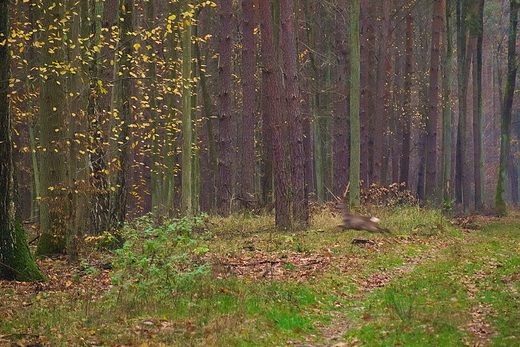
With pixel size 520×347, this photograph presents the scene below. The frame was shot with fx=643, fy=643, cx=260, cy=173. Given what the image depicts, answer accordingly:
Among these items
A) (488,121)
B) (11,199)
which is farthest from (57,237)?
(488,121)

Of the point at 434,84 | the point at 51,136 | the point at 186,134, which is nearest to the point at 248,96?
the point at 186,134

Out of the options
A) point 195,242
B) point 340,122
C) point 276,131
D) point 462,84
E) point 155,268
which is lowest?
point 155,268

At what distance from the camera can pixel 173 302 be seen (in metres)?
10.1

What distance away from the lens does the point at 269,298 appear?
10641 millimetres

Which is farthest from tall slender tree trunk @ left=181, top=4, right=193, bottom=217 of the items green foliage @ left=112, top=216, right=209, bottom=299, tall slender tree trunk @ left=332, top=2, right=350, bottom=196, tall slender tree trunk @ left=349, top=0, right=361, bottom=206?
tall slender tree trunk @ left=332, top=2, right=350, bottom=196

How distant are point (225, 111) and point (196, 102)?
2.36 meters

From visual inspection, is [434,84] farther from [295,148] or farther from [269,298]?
[269,298]

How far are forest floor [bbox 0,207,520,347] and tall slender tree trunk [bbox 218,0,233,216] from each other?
8.54 m

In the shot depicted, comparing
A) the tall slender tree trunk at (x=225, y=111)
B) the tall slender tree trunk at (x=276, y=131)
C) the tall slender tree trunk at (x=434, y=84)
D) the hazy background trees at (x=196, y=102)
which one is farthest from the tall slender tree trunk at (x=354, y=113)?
the tall slender tree trunk at (x=434, y=84)

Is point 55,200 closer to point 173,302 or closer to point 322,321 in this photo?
point 173,302

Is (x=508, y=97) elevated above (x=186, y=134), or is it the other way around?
(x=508, y=97)

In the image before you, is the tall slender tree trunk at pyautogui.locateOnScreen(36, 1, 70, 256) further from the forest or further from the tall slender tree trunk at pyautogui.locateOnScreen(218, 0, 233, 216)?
the tall slender tree trunk at pyautogui.locateOnScreen(218, 0, 233, 216)

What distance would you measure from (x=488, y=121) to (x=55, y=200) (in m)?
66.7

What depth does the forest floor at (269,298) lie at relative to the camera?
8484 millimetres
